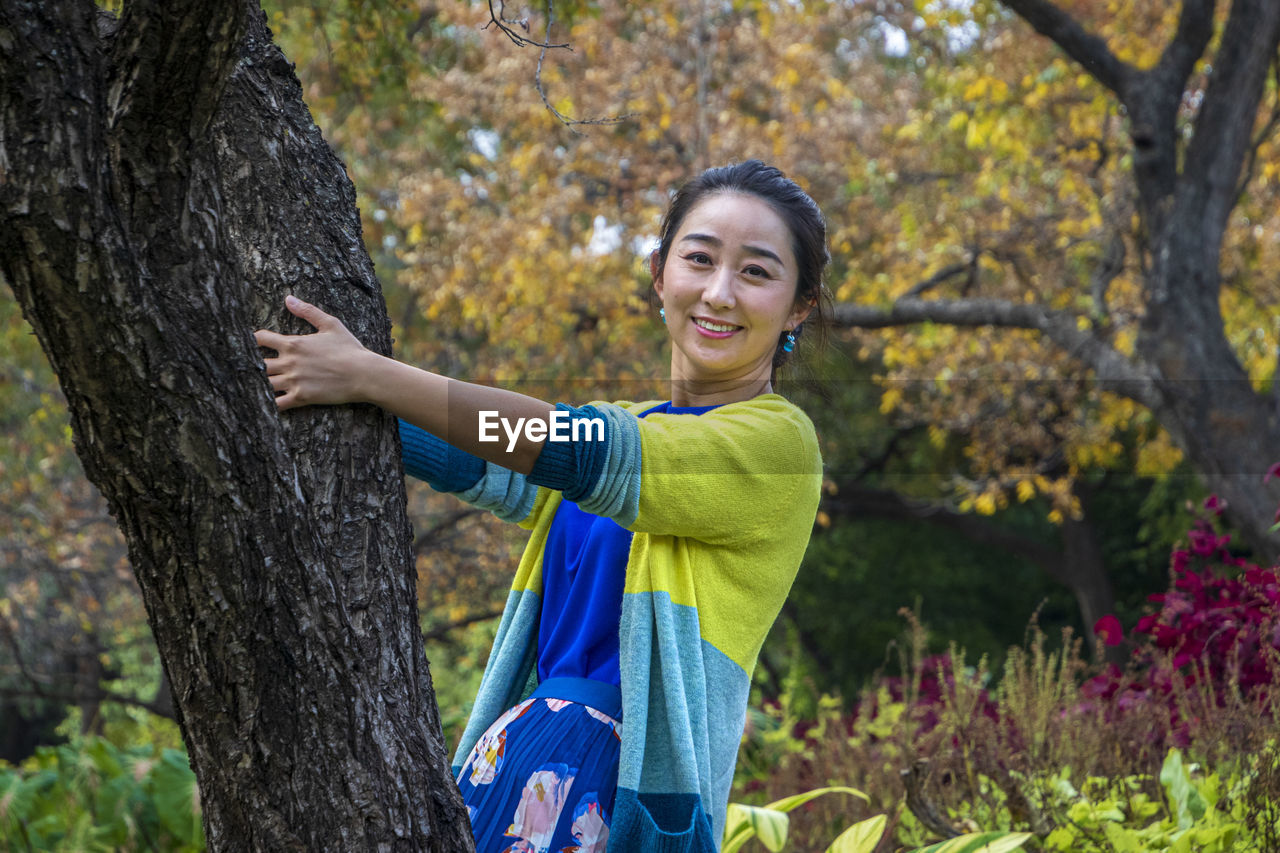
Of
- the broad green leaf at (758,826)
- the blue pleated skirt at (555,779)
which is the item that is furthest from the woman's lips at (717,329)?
the broad green leaf at (758,826)

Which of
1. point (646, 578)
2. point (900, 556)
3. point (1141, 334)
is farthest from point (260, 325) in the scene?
point (900, 556)

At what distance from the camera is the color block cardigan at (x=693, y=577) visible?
1.41 m

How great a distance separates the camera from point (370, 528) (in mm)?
1394

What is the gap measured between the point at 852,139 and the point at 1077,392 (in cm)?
256

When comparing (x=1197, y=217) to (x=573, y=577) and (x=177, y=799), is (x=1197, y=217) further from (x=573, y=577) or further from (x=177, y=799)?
(x=177, y=799)

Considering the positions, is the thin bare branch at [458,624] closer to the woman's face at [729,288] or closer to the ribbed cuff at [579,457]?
the woman's face at [729,288]

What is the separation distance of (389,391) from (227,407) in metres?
0.22

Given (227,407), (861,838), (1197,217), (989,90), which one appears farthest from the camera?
(989,90)

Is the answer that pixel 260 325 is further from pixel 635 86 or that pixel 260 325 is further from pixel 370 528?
pixel 635 86

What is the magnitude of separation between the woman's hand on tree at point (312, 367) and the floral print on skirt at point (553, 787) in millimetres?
557

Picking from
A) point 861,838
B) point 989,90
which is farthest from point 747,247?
point 989,90

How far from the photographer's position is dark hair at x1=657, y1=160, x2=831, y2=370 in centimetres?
178

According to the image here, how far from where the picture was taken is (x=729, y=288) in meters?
1.71

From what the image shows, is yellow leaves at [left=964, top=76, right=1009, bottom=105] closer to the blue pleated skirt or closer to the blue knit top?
the blue knit top
